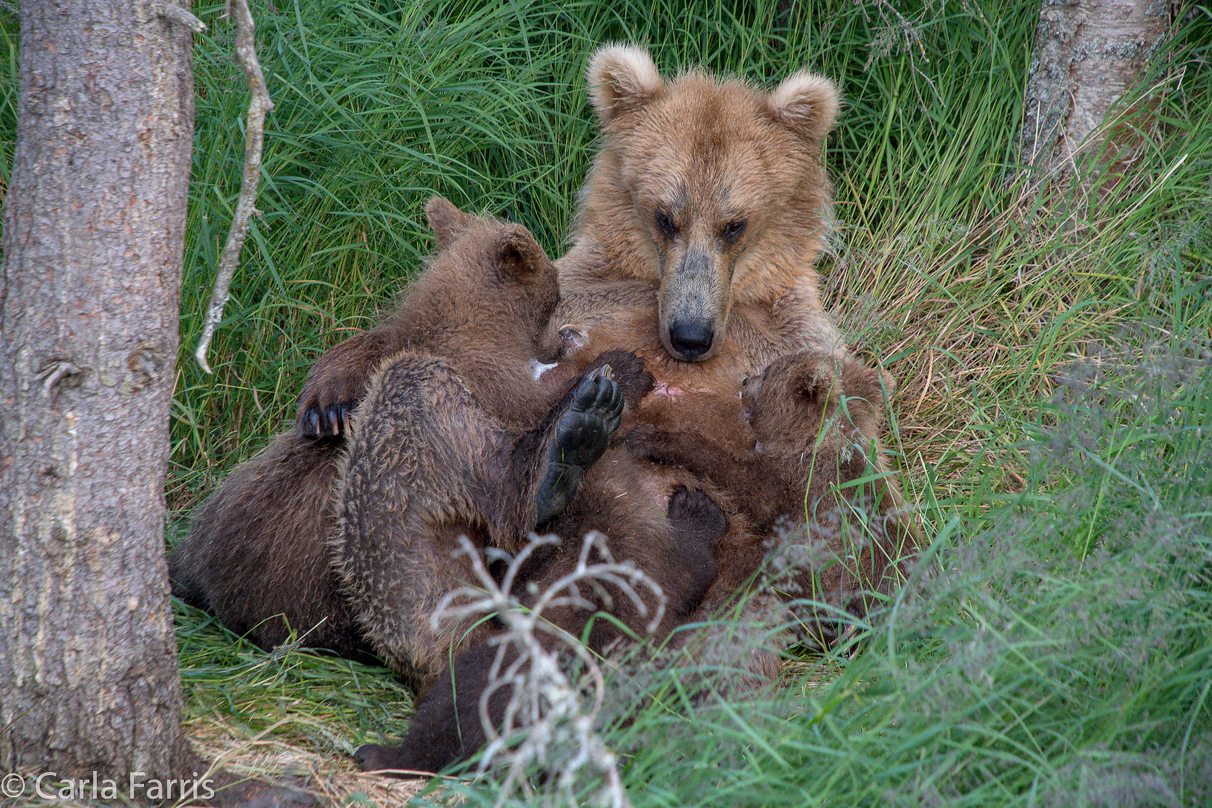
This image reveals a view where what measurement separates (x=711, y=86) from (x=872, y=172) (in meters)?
1.29

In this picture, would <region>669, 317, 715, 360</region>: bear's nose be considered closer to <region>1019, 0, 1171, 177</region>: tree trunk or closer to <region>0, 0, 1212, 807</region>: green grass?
<region>0, 0, 1212, 807</region>: green grass

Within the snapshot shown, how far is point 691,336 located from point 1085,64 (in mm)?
2436

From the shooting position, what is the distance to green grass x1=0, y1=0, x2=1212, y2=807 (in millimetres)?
2033

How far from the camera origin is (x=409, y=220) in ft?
14.9

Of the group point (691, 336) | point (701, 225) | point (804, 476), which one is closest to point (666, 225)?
point (701, 225)

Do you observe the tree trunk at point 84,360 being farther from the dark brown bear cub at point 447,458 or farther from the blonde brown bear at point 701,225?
the blonde brown bear at point 701,225

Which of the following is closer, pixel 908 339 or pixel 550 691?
pixel 550 691

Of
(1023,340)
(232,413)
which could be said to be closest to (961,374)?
(1023,340)

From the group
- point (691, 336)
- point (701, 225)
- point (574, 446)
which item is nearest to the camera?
point (574, 446)

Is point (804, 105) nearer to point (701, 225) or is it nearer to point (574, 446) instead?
point (701, 225)

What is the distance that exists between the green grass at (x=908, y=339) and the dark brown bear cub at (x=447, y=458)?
7.6 inches

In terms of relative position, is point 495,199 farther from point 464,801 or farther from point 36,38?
point 464,801

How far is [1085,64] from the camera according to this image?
436 centimetres

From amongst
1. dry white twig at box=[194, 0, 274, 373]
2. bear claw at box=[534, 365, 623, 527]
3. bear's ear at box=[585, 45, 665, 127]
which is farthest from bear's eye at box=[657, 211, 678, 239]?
dry white twig at box=[194, 0, 274, 373]
